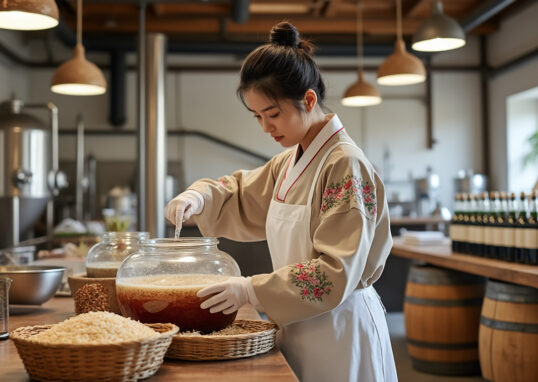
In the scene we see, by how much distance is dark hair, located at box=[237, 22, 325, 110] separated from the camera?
176 centimetres

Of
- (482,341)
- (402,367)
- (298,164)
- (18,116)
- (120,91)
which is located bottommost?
(402,367)

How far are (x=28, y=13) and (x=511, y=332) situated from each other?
2848 mm

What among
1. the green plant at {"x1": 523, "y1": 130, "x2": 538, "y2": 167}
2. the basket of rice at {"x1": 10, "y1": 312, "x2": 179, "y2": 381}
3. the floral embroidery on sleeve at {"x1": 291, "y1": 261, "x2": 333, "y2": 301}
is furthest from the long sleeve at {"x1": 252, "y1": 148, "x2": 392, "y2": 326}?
the green plant at {"x1": 523, "y1": 130, "x2": 538, "y2": 167}

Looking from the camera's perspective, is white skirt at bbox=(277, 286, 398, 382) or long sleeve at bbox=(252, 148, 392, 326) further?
white skirt at bbox=(277, 286, 398, 382)

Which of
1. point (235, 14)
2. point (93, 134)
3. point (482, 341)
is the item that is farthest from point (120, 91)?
point (482, 341)

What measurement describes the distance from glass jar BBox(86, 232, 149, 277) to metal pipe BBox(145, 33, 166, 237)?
2.80 m

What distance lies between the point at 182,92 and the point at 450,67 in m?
4.28

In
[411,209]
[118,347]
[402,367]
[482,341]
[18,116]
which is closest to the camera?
[118,347]

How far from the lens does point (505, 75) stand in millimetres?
9531

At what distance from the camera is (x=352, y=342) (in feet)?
5.64

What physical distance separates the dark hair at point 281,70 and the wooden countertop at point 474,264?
1.65 meters

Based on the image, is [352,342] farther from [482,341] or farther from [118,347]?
[482,341]

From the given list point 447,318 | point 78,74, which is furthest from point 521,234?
point 78,74

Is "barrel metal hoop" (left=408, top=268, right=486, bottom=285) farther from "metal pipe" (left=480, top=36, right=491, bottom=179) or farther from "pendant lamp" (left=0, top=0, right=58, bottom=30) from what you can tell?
"metal pipe" (left=480, top=36, right=491, bottom=179)
